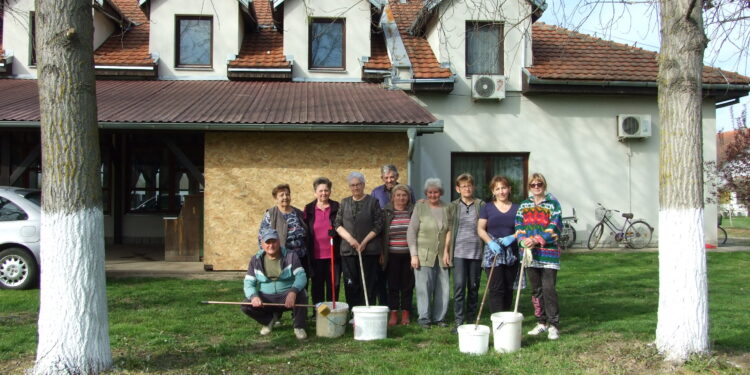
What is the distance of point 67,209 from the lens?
4.45 m

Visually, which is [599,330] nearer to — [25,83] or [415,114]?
[415,114]

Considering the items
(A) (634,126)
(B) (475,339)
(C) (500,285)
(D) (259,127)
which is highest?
(A) (634,126)

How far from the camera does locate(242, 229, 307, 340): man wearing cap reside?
5.96 meters

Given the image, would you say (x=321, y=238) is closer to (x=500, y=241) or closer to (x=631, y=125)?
(x=500, y=241)

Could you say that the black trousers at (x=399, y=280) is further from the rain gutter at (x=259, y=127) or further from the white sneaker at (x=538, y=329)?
the rain gutter at (x=259, y=127)

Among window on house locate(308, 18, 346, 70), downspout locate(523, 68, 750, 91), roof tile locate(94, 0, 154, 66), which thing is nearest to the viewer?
downspout locate(523, 68, 750, 91)

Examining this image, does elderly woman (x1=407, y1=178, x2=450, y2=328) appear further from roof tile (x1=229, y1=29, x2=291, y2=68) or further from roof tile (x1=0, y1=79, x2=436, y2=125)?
roof tile (x1=229, y1=29, x2=291, y2=68)

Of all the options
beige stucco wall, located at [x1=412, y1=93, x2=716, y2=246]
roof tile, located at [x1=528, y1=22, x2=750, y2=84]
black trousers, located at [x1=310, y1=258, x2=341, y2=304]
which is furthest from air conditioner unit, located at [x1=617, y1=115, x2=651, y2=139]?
black trousers, located at [x1=310, y1=258, x2=341, y2=304]

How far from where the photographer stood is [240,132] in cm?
1044

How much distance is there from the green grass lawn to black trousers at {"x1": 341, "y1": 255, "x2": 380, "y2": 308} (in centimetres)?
52

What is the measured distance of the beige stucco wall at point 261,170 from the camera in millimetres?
10344

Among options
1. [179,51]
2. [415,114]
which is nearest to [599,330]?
[415,114]

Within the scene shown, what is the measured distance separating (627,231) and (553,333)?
8.55 meters

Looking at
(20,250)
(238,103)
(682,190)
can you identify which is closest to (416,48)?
(238,103)
